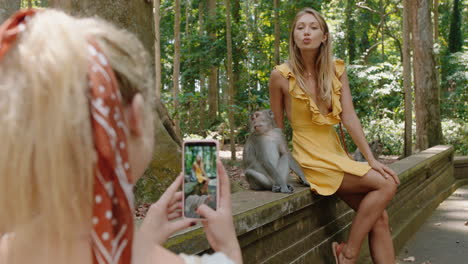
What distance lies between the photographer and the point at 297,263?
2.90 m

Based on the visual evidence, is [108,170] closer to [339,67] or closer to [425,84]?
[339,67]

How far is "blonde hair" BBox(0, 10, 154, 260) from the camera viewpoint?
0.64 metres

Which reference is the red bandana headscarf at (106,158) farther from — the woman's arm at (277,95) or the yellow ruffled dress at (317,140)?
the woman's arm at (277,95)

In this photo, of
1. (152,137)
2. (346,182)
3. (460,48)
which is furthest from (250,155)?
(460,48)

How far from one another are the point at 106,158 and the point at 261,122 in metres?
2.64

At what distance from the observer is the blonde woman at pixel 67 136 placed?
25.2 inches

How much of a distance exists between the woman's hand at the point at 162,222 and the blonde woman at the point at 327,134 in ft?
6.54

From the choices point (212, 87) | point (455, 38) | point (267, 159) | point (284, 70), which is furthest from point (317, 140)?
point (455, 38)

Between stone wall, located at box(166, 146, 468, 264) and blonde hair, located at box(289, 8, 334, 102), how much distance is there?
0.66 metres

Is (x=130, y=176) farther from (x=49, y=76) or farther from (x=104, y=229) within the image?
(x=49, y=76)

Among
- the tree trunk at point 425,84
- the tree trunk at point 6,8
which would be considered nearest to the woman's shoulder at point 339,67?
the tree trunk at point 6,8

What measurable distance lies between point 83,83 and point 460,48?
23136 mm

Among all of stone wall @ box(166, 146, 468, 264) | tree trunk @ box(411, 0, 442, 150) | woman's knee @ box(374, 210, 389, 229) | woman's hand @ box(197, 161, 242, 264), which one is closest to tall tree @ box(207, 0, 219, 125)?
tree trunk @ box(411, 0, 442, 150)

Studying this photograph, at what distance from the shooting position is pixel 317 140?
3.22m
